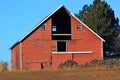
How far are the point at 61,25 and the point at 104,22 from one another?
2229cm

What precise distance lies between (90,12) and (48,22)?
2902cm

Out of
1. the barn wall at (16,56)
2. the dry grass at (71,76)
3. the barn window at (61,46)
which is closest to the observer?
the dry grass at (71,76)

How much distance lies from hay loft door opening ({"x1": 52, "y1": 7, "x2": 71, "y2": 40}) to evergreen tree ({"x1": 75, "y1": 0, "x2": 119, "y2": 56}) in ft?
70.3

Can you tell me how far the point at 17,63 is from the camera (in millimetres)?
62094

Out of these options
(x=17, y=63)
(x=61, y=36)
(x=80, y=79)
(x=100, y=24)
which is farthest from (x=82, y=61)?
(x=80, y=79)

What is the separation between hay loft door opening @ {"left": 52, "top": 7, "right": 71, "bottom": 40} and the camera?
60.0 meters

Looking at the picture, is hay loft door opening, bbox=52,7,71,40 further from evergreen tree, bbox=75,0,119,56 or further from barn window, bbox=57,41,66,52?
evergreen tree, bbox=75,0,119,56

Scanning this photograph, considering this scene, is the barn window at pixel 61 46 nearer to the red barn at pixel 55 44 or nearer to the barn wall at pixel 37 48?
the red barn at pixel 55 44

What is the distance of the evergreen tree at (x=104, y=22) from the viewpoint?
276 feet

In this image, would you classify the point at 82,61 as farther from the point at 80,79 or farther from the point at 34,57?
the point at 80,79

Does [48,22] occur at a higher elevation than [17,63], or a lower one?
higher

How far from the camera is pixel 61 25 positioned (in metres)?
63.1

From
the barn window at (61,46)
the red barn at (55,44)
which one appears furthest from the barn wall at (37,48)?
the barn window at (61,46)

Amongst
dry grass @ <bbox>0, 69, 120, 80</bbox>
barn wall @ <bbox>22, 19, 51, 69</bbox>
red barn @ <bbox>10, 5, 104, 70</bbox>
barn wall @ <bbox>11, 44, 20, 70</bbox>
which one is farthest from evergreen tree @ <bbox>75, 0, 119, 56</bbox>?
dry grass @ <bbox>0, 69, 120, 80</bbox>
